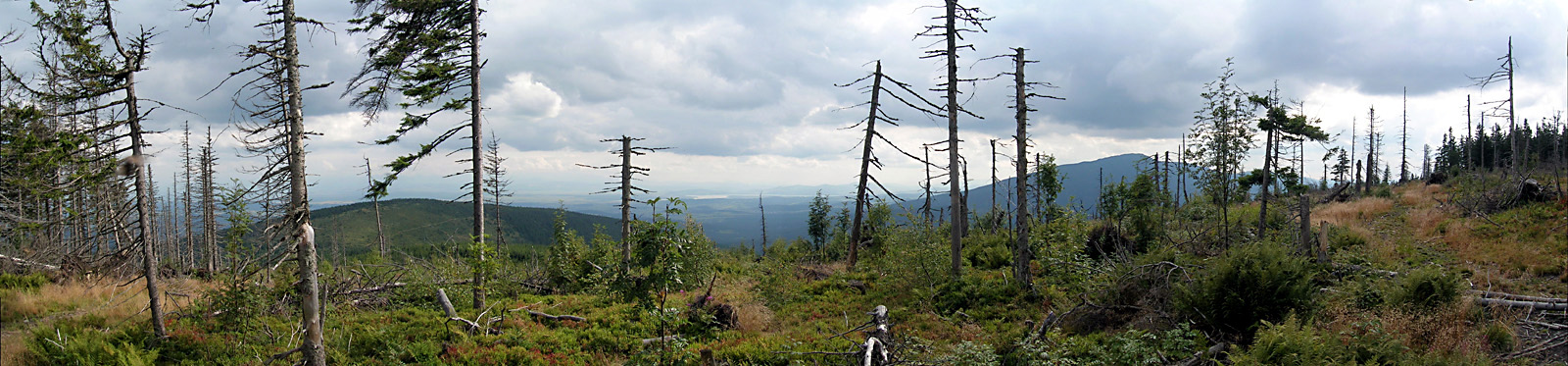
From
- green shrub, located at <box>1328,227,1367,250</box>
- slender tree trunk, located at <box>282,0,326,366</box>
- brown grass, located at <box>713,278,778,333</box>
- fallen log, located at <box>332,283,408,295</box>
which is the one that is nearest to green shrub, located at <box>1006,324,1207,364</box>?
brown grass, located at <box>713,278,778,333</box>

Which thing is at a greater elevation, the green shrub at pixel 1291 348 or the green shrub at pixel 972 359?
Answer: the green shrub at pixel 1291 348

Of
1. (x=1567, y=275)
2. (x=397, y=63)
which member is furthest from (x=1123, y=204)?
(x=397, y=63)

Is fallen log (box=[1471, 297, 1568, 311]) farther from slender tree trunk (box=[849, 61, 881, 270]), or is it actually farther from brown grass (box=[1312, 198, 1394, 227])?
brown grass (box=[1312, 198, 1394, 227])

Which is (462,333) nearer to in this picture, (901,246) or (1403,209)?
(901,246)

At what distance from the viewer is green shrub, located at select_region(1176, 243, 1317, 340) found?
8.02 meters

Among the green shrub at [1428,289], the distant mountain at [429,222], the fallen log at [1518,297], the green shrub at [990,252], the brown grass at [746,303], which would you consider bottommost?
the distant mountain at [429,222]

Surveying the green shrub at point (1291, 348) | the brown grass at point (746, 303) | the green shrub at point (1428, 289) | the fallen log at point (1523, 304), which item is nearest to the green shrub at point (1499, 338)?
the green shrub at point (1428, 289)

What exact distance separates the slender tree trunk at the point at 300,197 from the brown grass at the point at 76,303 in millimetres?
5176

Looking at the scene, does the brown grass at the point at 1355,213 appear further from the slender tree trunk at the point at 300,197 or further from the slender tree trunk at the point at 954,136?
the slender tree trunk at the point at 300,197

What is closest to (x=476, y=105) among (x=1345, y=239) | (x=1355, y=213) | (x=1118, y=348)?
(x=1118, y=348)

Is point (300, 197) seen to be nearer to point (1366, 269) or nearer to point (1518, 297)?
point (1366, 269)

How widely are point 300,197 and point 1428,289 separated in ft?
53.8

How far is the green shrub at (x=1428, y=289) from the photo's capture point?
26.8ft

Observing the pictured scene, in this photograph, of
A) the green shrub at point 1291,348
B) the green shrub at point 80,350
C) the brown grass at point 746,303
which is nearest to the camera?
the green shrub at point 1291,348
